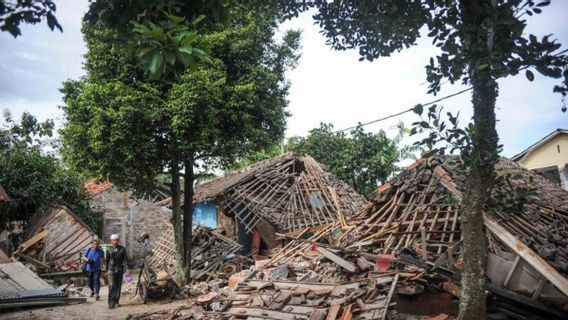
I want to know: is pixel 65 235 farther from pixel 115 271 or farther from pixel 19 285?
pixel 115 271

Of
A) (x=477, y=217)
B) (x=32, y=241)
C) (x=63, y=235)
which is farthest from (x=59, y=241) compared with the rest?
(x=477, y=217)

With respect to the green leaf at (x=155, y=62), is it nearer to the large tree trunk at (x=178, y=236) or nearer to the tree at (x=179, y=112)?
the tree at (x=179, y=112)

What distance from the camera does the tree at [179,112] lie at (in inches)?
431

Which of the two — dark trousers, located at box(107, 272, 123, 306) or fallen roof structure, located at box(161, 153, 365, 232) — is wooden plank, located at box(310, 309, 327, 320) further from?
fallen roof structure, located at box(161, 153, 365, 232)

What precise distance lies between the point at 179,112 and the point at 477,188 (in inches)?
320

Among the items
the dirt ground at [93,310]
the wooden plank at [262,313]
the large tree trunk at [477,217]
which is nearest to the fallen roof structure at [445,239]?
the large tree trunk at [477,217]

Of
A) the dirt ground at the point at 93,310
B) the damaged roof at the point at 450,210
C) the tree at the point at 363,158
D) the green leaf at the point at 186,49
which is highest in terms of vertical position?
the tree at the point at 363,158

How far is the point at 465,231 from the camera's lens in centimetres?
484

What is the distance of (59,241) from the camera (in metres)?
16.9

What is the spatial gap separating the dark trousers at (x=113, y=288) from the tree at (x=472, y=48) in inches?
328

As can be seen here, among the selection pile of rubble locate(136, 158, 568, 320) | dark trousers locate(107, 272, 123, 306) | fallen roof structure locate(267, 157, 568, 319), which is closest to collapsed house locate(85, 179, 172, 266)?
dark trousers locate(107, 272, 123, 306)

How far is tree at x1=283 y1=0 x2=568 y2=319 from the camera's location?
3.90m

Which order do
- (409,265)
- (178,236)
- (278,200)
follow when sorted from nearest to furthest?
1. (409,265)
2. (178,236)
3. (278,200)

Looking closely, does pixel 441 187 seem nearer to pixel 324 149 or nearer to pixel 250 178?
pixel 250 178
